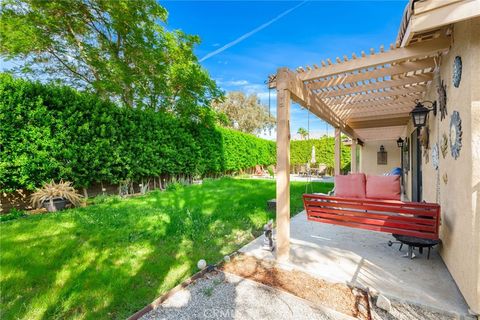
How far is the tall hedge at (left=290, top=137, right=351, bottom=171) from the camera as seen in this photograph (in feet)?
55.2

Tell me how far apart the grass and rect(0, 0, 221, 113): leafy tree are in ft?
21.9

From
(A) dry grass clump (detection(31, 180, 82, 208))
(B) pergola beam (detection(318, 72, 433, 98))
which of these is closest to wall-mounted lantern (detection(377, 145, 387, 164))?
(B) pergola beam (detection(318, 72, 433, 98))

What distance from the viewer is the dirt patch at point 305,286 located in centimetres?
215

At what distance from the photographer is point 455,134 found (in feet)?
7.93

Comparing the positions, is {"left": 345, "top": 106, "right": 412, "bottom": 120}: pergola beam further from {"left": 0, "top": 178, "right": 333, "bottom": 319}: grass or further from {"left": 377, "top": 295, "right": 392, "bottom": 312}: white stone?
{"left": 377, "top": 295, "right": 392, "bottom": 312}: white stone

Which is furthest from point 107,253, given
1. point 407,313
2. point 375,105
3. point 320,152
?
point 320,152

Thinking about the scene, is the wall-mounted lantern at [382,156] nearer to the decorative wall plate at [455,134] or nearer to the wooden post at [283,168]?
the decorative wall plate at [455,134]

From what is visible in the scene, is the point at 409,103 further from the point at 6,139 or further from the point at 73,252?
the point at 6,139

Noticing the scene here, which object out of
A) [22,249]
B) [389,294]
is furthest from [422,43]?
[22,249]

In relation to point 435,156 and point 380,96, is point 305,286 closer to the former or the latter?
point 435,156

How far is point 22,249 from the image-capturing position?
9.90 feet

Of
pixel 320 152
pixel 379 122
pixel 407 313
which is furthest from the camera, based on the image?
pixel 320 152

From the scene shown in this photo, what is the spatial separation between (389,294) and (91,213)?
224 inches

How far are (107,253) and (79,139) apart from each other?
4.49 meters
